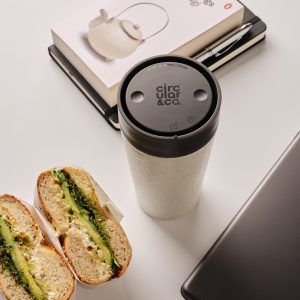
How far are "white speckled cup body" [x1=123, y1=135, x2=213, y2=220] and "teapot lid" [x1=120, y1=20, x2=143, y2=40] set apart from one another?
8.2 inches

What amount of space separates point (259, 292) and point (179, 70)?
258 mm

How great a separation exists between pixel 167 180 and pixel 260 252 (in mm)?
143

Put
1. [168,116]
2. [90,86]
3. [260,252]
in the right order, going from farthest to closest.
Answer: [90,86], [260,252], [168,116]

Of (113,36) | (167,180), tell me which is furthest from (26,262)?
(113,36)

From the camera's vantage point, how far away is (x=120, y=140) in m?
0.76

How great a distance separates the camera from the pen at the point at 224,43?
78cm

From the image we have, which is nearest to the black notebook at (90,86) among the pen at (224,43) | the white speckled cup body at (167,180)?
the pen at (224,43)

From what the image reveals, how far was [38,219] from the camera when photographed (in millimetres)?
652

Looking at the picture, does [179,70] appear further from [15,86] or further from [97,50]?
[15,86]

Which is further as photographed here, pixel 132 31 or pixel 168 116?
pixel 132 31

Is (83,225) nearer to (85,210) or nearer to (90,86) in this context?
(85,210)

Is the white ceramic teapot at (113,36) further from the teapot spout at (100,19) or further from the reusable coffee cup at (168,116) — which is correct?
the reusable coffee cup at (168,116)

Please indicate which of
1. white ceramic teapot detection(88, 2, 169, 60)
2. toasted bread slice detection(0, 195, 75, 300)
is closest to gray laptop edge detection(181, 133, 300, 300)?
toasted bread slice detection(0, 195, 75, 300)

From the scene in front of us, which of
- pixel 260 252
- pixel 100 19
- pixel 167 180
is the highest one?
pixel 100 19
